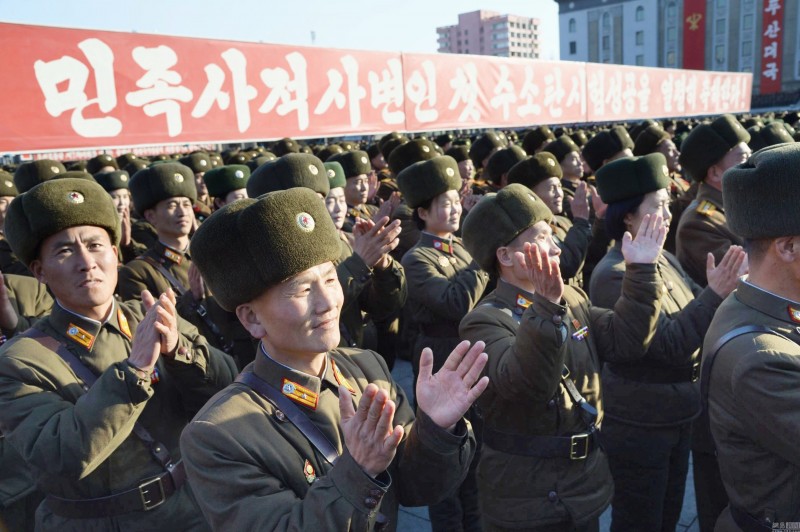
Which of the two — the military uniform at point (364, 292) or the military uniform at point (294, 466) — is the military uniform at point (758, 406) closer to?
the military uniform at point (294, 466)

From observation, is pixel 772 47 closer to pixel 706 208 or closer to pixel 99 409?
pixel 706 208

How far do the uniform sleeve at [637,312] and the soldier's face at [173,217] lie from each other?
3100 millimetres

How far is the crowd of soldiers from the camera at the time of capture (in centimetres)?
171

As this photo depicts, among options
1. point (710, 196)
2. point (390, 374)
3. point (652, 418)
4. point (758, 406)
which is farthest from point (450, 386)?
point (710, 196)

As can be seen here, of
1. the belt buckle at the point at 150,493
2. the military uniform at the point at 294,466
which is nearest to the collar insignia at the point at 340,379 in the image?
the military uniform at the point at 294,466

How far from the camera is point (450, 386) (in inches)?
67.1

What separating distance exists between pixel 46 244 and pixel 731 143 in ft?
15.3

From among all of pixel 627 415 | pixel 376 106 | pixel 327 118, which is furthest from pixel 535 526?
pixel 376 106

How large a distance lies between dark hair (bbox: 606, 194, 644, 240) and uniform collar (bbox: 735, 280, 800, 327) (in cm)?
154

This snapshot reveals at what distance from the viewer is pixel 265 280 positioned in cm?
179

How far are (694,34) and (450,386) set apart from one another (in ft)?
212

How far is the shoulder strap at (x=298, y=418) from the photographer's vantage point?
1.78 m

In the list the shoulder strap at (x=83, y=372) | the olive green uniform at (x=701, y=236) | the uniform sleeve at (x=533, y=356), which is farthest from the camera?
the olive green uniform at (x=701, y=236)

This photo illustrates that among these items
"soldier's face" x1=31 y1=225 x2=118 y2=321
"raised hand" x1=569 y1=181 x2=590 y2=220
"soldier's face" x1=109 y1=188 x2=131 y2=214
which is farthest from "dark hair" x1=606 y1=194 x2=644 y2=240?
"soldier's face" x1=109 y1=188 x2=131 y2=214
